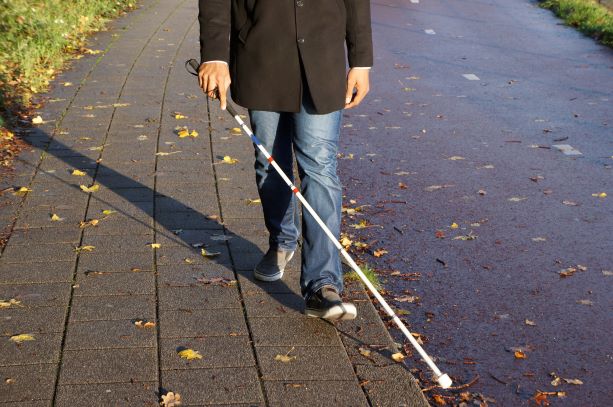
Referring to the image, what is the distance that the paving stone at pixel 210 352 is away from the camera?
4.38 meters

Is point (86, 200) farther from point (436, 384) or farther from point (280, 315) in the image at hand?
point (436, 384)

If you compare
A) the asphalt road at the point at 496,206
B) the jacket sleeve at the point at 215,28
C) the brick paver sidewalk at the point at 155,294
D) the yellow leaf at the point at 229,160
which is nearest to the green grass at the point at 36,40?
the brick paver sidewalk at the point at 155,294

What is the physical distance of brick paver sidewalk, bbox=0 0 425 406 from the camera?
4.20 m

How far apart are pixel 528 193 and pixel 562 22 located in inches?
395

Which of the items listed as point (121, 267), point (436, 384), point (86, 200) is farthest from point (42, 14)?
point (436, 384)

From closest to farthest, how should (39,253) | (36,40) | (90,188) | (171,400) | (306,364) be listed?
(171,400), (306,364), (39,253), (90,188), (36,40)

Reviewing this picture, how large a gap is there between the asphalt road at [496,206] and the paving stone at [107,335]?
4.23 ft

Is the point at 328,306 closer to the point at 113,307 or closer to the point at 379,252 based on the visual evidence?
the point at 113,307

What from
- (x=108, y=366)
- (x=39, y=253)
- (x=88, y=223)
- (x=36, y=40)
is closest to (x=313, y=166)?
(x=108, y=366)

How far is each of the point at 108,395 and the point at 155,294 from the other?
1.13m

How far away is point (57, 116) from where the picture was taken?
9047mm

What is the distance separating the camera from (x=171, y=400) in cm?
404

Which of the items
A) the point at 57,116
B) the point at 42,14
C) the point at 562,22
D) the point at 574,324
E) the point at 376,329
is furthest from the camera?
the point at 562,22

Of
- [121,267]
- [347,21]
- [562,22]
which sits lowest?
[562,22]
